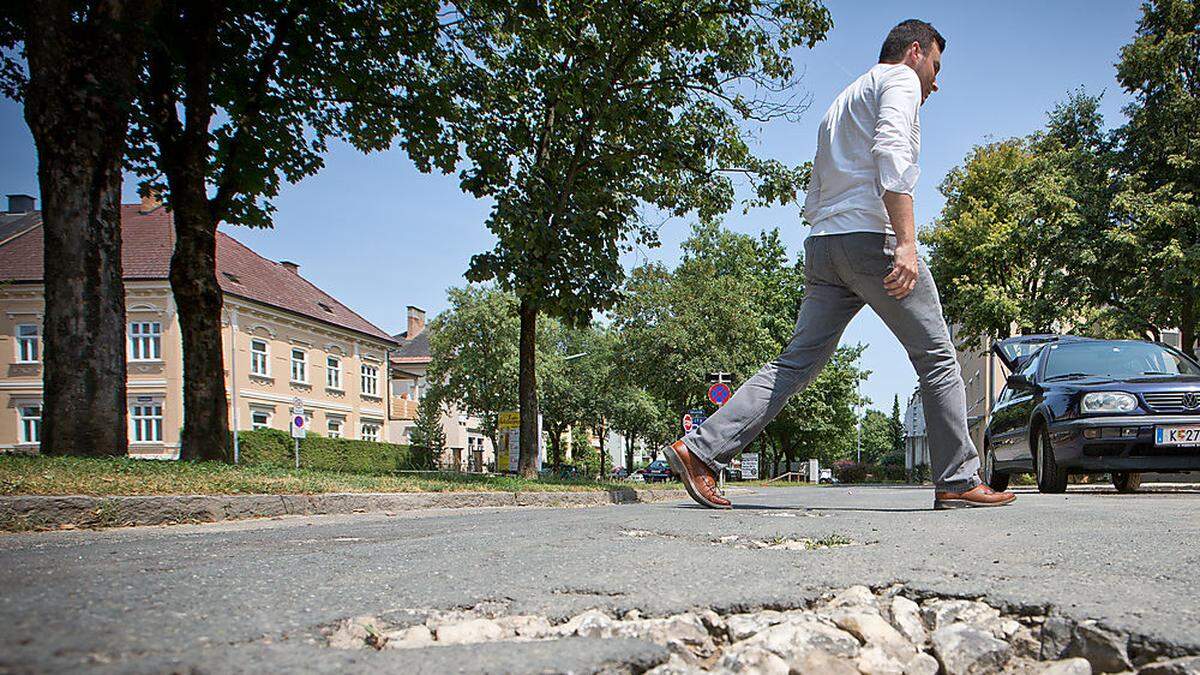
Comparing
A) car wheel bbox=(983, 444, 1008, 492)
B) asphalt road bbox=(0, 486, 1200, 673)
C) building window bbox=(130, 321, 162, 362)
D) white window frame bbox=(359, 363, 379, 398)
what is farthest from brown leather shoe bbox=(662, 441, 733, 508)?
white window frame bbox=(359, 363, 379, 398)

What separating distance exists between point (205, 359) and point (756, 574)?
31.1 ft

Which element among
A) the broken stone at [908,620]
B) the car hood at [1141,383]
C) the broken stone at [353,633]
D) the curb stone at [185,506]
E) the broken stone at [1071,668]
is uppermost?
the car hood at [1141,383]

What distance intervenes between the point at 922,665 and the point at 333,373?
46.9m

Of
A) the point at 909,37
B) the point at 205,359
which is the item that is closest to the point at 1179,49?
the point at 909,37

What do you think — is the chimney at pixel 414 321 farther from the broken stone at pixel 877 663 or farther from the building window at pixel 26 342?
the broken stone at pixel 877 663

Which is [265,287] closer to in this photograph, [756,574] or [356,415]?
[356,415]

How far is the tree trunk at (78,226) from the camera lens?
855 centimetres

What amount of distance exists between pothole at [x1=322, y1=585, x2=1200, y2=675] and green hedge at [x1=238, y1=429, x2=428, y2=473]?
27.4 metres

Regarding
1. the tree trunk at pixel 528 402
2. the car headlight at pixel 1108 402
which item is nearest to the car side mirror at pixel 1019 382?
the car headlight at pixel 1108 402

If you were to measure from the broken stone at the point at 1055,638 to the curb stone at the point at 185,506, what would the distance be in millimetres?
5478

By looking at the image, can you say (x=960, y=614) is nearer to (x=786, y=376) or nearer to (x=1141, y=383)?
(x=786, y=376)

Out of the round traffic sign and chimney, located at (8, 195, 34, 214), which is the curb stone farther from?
chimney, located at (8, 195, 34, 214)

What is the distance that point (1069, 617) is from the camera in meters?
2.16

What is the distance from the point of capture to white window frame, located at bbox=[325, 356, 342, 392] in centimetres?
4591
